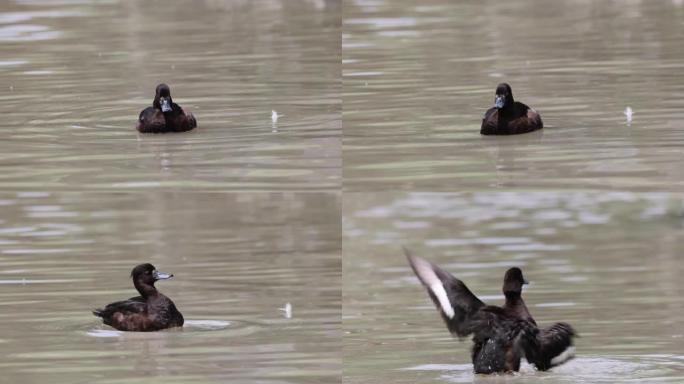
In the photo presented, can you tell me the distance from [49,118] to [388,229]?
9.07 feet

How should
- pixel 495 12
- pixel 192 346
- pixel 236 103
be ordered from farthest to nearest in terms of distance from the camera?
pixel 495 12 → pixel 236 103 → pixel 192 346

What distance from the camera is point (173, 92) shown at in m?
15.5

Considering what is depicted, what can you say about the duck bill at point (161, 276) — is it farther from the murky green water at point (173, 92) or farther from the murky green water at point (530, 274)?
the murky green water at point (530, 274)

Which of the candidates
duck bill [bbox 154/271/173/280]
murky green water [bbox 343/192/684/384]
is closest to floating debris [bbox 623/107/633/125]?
murky green water [bbox 343/192/684/384]


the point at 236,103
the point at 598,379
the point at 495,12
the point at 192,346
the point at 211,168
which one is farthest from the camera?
the point at 495,12

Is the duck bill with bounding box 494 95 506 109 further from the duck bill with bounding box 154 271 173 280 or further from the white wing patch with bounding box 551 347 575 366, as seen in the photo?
the white wing patch with bounding box 551 347 575 366

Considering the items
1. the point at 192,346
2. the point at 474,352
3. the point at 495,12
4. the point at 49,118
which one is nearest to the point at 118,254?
the point at 49,118

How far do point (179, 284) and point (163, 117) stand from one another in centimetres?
126

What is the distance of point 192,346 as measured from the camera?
11.4 metres

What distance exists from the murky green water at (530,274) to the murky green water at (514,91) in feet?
1.69

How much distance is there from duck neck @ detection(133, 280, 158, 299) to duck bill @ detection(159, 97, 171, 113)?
1.48m

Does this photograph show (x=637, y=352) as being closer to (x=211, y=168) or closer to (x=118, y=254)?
(x=211, y=168)

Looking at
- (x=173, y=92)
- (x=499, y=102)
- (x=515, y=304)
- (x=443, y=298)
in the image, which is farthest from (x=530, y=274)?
(x=173, y=92)

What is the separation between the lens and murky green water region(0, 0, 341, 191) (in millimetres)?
12258
